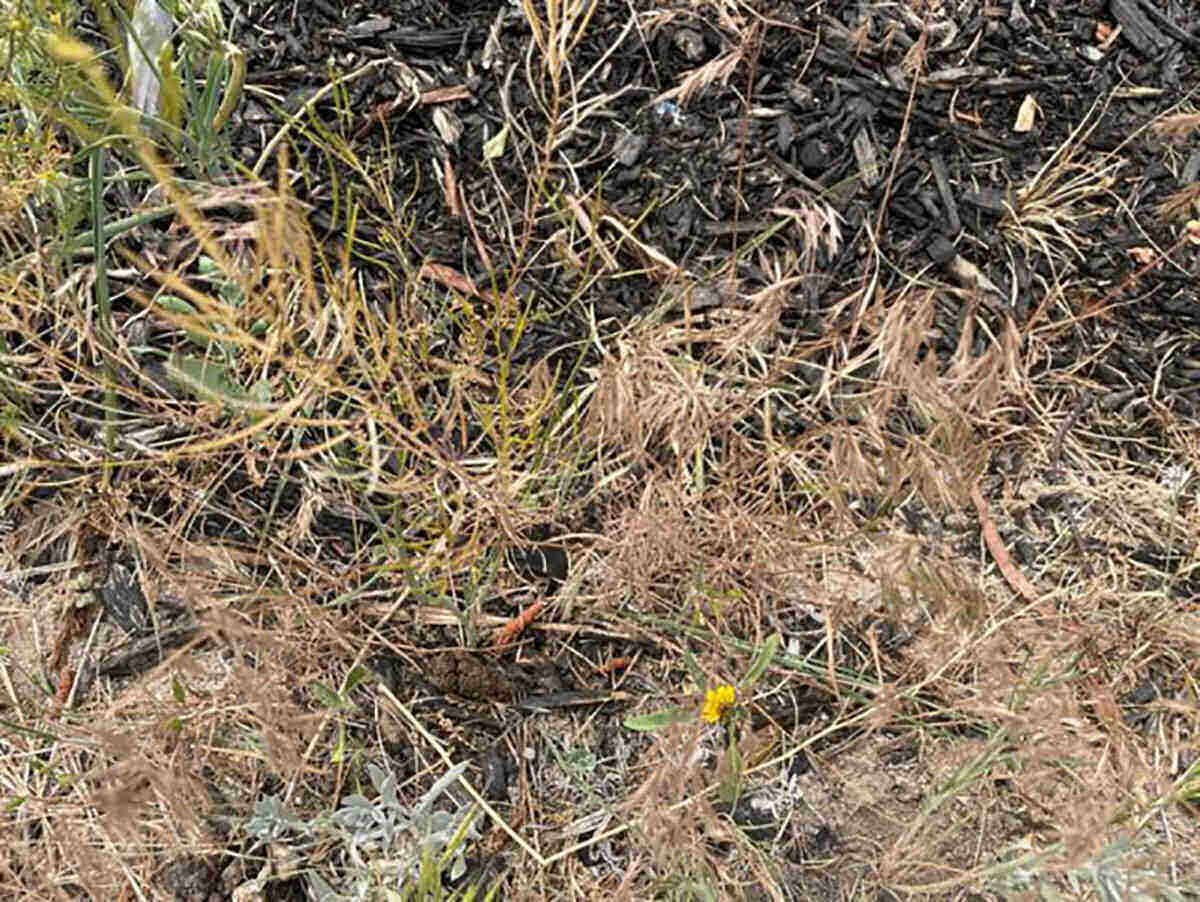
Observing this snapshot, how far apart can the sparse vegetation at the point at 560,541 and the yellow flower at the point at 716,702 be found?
3cm

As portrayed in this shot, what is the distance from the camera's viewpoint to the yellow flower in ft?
4.41

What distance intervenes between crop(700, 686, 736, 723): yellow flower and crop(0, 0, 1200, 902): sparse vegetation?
0.09 feet

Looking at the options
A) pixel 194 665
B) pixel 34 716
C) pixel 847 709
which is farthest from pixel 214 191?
pixel 847 709

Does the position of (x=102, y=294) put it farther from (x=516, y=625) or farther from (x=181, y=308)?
(x=516, y=625)

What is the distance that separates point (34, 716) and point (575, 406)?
32.9 inches

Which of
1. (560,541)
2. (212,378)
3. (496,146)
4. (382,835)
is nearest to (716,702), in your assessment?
(560,541)

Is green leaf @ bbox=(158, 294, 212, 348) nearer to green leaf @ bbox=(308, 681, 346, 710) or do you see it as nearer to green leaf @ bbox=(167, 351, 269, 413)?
green leaf @ bbox=(167, 351, 269, 413)

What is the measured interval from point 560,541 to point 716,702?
35cm

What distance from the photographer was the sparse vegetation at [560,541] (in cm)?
146

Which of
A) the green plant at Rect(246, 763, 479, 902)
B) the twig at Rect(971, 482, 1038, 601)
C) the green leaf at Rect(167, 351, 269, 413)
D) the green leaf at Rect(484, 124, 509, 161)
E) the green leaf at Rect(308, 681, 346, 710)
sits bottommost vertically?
the green plant at Rect(246, 763, 479, 902)

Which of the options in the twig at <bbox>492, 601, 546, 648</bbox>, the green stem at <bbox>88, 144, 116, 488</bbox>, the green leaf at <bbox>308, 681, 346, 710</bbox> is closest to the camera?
the green stem at <bbox>88, 144, 116, 488</bbox>

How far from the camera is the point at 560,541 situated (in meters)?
1.59

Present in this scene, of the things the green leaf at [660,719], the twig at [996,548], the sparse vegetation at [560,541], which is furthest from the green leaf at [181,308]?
the twig at [996,548]

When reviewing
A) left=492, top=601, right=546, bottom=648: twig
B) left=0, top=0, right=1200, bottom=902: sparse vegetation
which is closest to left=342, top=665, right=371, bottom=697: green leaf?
left=0, top=0, right=1200, bottom=902: sparse vegetation
